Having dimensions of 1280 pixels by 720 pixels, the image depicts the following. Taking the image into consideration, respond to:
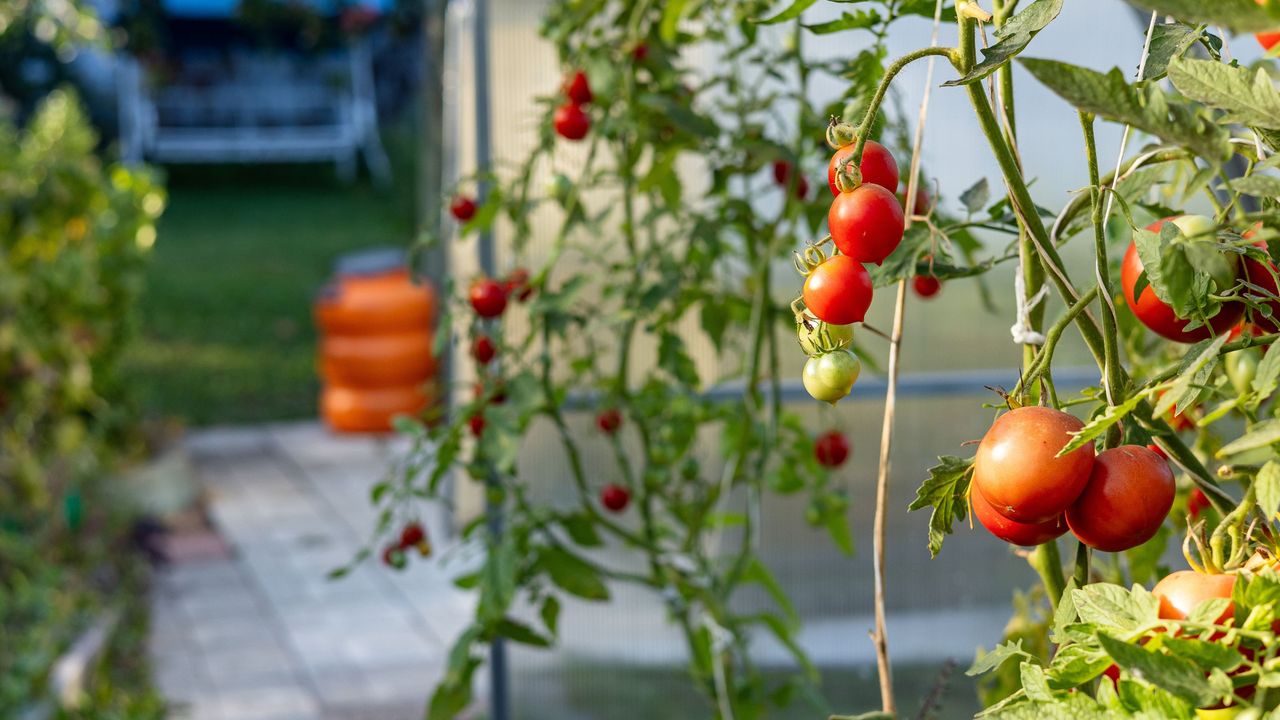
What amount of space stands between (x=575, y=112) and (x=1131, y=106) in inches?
37.9

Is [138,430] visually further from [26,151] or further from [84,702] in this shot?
[84,702]

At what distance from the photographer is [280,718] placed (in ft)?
9.18

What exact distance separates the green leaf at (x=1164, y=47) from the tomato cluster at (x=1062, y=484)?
6.1 inches

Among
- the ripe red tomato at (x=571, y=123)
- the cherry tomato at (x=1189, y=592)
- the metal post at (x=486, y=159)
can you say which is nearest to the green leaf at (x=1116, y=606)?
the cherry tomato at (x=1189, y=592)

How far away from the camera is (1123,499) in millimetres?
477

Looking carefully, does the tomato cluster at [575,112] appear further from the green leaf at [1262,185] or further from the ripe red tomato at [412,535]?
the green leaf at [1262,185]

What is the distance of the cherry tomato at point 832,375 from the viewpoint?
51cm

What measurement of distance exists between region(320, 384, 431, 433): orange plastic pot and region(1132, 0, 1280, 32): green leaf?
491 cm

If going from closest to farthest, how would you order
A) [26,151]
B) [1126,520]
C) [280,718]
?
[1126,520]
[280,718]
[26,151]

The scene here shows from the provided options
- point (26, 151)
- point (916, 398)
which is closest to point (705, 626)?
point (916, 398)

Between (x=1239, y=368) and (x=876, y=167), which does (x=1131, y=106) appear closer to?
(x=876, y=167)

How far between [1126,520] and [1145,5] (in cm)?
20

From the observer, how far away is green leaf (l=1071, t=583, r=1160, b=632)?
0.46 meters

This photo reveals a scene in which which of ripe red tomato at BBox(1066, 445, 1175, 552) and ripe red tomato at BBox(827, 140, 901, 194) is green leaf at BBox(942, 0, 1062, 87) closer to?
ripe red tomato at BBox(827, 140, 901, 194)
